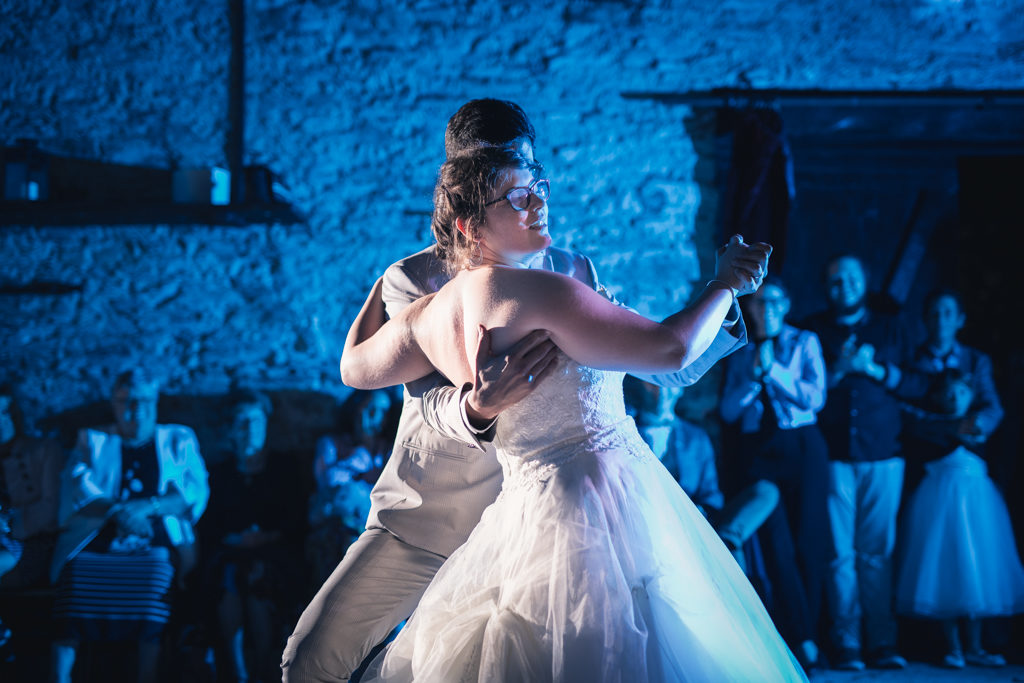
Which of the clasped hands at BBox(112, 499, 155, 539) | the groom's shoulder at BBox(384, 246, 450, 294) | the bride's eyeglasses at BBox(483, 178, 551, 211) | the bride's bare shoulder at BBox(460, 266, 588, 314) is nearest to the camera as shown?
the bride's bare shoulder at BBox(460, 266, 588, 314)

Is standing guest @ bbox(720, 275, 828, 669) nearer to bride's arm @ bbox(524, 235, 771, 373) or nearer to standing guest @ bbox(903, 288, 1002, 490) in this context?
standing guest @ bbox(903, 288, 1002, 490)

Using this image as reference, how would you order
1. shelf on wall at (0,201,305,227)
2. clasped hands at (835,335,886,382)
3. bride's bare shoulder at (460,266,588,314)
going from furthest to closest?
shelf on wall at (0,201,305,227) → clasped hands at (835,335,886,382) → bride's bare shoulder at (460,266,588,314)

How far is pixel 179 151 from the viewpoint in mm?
4562

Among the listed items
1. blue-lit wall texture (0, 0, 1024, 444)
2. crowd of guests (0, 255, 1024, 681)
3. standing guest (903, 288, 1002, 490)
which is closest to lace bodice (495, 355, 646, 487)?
crowd of guests (0, 255, 1024, 681)

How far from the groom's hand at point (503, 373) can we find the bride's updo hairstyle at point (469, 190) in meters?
0.28

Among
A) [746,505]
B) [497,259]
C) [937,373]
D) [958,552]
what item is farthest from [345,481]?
[937,373]

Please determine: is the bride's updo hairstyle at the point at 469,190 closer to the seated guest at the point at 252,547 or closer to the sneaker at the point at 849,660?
the seated guest at the point at 252,547

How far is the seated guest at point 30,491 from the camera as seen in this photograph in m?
3.77

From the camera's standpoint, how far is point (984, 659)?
3.56 metres

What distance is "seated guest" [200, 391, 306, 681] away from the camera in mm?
3527

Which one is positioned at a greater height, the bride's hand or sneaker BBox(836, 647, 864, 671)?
the bride's hand

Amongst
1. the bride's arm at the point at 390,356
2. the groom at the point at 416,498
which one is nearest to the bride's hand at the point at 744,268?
the groom at the point at 416,498

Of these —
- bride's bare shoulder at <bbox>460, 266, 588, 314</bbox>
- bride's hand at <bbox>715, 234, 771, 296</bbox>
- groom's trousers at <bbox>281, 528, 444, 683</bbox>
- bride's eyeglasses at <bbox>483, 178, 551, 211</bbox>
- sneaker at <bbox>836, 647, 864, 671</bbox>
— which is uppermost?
bride's eyeglasses at <bbox>483, 178, 551, 211</bbox>

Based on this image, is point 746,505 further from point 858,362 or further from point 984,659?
point 984,659
